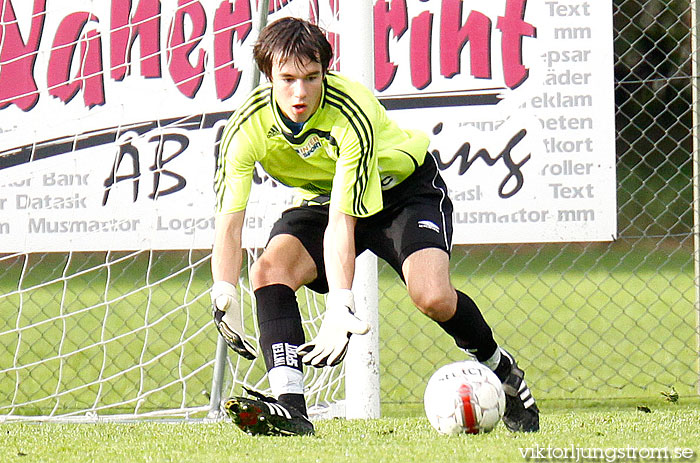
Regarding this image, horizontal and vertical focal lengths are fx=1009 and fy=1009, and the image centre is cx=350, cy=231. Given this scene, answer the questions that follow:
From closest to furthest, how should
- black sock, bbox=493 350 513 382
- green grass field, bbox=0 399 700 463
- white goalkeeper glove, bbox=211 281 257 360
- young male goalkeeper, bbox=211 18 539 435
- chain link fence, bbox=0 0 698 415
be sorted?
green grass field, bbox=0 399 700 463, young male goalkeeper, bbox=211 18 539 435, white goalkeeper glove, bbox=211 281 257 360, black sock, bbox=493 350 513 382, chain link fence, bbox=0 0 698 415

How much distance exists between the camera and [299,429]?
3117 mm

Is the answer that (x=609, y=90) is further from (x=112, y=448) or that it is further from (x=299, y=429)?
(x=112, y=448)

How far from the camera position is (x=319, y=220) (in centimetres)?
341

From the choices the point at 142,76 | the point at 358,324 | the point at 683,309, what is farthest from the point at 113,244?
the point at 683,309

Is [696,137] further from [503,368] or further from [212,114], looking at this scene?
[212,114]

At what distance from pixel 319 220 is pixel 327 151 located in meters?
0.33

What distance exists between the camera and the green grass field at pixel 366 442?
262cm

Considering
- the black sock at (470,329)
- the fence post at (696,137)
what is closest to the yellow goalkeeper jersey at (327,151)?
the black sock at (470,329)

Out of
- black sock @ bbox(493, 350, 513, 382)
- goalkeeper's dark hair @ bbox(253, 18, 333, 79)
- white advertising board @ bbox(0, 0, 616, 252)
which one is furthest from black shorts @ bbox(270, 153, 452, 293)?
white advertising board @ bbox(0, 0, 616, 252)

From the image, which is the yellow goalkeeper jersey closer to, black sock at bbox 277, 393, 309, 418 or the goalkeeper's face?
the goalkeeper's face

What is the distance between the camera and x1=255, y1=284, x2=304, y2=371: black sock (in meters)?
3.24

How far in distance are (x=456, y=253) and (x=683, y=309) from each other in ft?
9.47


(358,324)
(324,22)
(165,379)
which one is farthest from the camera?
(165,379)

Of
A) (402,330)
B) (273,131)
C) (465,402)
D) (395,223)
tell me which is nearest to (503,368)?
(465,402)
